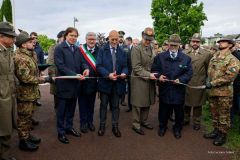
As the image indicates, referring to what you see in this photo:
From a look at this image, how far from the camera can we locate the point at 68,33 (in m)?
5.96

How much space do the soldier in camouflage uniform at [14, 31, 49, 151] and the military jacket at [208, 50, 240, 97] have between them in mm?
3378

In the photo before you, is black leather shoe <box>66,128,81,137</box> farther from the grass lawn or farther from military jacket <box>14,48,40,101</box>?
the grass lawn

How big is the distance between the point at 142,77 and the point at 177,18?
32648 millimetres

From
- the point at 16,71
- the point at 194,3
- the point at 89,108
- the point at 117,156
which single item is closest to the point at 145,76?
the point at 89,108

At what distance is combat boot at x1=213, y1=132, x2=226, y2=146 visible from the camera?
6.06 m

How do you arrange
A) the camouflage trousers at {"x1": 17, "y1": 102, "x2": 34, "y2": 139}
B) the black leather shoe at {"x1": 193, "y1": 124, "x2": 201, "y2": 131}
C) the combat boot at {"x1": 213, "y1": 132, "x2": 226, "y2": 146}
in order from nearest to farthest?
the camouflage trousers at {"x1": 17, "y1": 102, "x2": 34, "y2": 139}, the combat boot at {"x1": 213, "y1": 132, "x2": 226, "y2": 146}, the black leather shoe at {"x1": 193, "y1": 124, "x2": 201, "y2": 131}

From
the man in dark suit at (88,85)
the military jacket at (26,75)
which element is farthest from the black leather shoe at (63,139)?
the military jacket at (26,75)

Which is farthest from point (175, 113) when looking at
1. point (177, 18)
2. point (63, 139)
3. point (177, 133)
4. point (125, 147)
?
point (177, 18)

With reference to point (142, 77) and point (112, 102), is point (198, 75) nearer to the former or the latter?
point (142, 77)

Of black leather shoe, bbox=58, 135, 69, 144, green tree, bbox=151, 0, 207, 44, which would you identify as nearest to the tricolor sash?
black leather shoe, bbox=58, 135, 69, 144

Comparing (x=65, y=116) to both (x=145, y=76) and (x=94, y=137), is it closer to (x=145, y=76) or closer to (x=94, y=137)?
(x=94, y=137)

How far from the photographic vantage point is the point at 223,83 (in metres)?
5.84

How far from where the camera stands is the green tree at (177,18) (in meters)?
35.5

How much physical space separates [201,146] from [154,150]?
1018 millimetres
